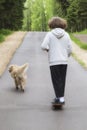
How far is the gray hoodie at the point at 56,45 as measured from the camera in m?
9.85

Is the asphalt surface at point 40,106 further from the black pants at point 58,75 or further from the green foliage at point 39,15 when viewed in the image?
the green foliage at point 39,15

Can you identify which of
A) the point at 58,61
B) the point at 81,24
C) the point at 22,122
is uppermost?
the point at 58,61

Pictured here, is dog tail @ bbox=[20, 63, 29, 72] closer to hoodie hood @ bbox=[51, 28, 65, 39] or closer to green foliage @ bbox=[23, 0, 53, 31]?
hoodie hood @ bbox=[51, 28, 65, 39]

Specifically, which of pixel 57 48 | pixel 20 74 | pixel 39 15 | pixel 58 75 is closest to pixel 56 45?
pixel 57 48

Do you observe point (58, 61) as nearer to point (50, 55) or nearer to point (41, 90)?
point (50, 55)

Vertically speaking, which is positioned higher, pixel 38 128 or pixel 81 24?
pixel 38 128

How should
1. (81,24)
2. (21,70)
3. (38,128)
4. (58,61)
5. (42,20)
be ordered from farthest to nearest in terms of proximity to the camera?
(42,20), (81,24), (21,70), (58,61), (38,128)

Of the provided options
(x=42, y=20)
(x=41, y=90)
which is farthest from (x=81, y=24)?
(x=41, y=90)

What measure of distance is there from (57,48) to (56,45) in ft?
0.21

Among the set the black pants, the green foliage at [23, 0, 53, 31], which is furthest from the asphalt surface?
the green foliage at [23, 0, 53, 31]

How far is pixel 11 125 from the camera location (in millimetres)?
8398

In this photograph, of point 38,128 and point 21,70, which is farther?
point 21,70

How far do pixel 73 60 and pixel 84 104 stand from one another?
12.2 metres

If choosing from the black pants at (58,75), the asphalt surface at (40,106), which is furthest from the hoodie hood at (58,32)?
the asphalt surface at (40,106)
